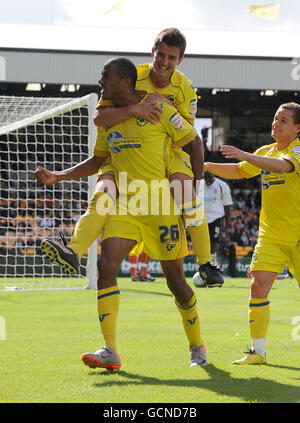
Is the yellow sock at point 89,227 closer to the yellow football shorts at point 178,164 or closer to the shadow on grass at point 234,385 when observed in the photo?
the yellow football shorts at point 178,164

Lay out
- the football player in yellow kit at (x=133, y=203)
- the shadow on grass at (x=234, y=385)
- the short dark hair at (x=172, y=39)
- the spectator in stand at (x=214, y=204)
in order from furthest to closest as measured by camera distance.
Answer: the spectator in stand at (x=214, y=204), the football player in yellow kit at (x=133, y=203), the short dark hair at (x=172, y=39), the shadow on grass at (x=234, y=385)

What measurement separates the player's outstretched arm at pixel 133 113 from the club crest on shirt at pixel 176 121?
10 centimetres

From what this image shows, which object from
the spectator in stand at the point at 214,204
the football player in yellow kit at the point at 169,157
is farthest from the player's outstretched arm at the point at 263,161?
the spectator in stand at the point at 214,204

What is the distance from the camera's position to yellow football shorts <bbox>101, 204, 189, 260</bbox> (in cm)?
489

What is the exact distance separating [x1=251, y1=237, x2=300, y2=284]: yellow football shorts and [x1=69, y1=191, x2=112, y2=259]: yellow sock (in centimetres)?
136

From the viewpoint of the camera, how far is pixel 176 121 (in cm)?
484

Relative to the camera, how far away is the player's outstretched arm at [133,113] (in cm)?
472

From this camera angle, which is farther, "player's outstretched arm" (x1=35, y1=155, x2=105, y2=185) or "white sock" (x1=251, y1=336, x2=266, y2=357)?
"white sock" (x1=251, y1=336, x2=266, y2=357)

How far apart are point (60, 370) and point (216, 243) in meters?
9.40

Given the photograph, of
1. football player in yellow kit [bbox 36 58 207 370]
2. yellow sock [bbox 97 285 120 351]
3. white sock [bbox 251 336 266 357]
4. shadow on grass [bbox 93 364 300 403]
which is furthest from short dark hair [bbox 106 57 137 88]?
white sock [bbox 251 336 266 357]

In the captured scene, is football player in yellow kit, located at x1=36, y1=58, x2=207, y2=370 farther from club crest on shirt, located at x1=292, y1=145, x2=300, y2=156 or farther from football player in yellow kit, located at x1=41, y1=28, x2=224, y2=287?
club crest on shirt, located at x1=292, y1=145, x2=300, y2=156

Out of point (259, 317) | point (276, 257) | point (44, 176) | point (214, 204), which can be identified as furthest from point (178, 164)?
point (214, 204)

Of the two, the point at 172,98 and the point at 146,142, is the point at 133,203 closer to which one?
the point at 146,142
